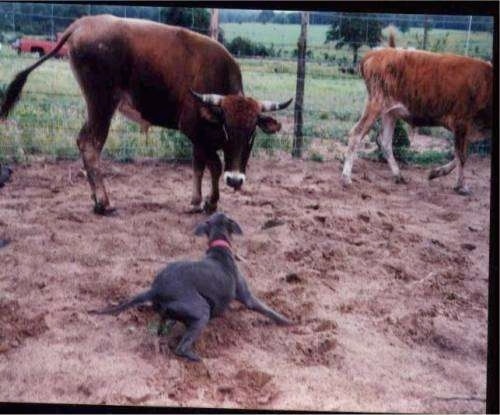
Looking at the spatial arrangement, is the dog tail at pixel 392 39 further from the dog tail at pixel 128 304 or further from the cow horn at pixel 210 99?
the dog tail at pixel 128 304

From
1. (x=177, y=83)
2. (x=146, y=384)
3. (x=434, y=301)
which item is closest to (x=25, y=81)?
(x=177, y=83)

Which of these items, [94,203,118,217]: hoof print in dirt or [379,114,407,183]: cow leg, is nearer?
[94,203,118,217]: hoof print in dirt

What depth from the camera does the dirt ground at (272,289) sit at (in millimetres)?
2793

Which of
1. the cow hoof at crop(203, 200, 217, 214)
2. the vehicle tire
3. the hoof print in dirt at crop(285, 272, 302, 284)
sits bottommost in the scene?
the hoof print in dirt at crop(285, 272, 302, 284)

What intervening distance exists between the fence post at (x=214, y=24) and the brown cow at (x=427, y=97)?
713mm

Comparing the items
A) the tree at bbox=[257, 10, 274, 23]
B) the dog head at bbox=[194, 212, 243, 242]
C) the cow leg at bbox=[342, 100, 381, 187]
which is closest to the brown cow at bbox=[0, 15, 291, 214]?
the dog head at bbox=[194, 212, 243, 242]

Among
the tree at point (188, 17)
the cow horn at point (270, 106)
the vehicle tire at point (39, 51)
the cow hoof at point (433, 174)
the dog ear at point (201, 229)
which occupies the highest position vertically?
the tree at point (188, 17)

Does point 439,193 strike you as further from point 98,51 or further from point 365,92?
point 98,51

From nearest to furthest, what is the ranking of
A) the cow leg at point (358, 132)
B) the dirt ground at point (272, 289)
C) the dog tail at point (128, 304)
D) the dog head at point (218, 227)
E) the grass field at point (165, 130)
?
1. the dirt ground at point (272, 289)
2. the dog tail at point (128, 304)
3. the dog head at point (218, 227)
4. the grass field at point (165, 130)
5. the cow leg at point (358, 132)

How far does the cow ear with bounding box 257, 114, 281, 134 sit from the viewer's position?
10.2 ft

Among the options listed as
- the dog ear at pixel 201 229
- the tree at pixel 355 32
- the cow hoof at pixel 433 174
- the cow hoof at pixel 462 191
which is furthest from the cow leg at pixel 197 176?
the cow hoof at pixel 462 191

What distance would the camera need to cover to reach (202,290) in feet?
9.45

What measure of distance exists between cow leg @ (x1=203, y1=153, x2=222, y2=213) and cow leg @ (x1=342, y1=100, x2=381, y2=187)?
626 mm

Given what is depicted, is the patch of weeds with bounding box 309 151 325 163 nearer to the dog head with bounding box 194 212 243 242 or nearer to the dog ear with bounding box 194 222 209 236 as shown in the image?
the dog head with bounding box 194 212 243 242
